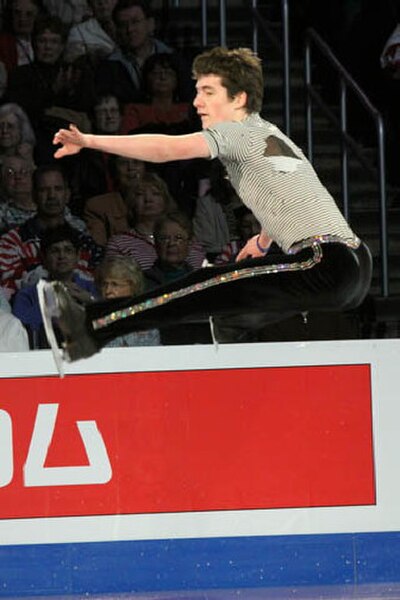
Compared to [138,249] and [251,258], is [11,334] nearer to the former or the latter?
[138,249]

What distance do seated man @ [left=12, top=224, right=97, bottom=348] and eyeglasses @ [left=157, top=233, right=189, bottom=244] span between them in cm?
44

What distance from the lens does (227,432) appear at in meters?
6.66

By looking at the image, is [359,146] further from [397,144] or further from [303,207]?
[303,207]

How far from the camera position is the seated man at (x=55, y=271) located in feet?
24.3

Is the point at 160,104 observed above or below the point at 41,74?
below

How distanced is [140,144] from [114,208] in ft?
9.88

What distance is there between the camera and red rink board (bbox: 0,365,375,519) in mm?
6582

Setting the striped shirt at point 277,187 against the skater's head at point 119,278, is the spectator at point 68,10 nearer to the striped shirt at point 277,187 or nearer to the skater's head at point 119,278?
the skater's head at point 119,278

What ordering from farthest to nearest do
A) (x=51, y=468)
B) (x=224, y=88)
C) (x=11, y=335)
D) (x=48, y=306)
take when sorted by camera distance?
1. (x=11, y=335)
2. (x=51, y=468)
3. (x=224, y=88)
4. (x=48, y=306)

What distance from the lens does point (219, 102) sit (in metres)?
5.61

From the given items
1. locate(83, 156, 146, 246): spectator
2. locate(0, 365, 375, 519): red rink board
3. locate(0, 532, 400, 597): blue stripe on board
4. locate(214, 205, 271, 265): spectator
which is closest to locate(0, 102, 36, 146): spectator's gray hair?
locate(83, 156, 146, 246): spectator

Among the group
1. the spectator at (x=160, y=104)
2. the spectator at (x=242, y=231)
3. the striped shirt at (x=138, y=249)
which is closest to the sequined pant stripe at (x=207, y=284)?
the striped shirt at (x=138, y=249)

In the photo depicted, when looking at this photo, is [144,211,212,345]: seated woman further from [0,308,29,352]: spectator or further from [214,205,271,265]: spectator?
[0,308,29,352]: spectator

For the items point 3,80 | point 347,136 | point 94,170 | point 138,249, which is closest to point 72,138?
point 138,249
